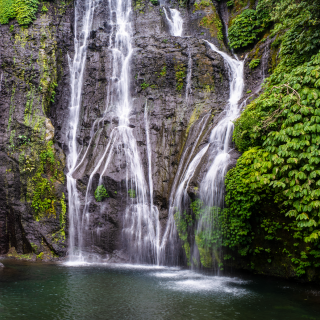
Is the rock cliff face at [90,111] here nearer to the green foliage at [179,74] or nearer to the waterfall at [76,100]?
the green foliage at [179,74]

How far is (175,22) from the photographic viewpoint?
17.6 metres

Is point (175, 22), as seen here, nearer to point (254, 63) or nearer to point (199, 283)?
point (254, 63)

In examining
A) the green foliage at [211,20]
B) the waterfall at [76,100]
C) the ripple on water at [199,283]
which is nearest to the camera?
the ripple on water at [199,283]

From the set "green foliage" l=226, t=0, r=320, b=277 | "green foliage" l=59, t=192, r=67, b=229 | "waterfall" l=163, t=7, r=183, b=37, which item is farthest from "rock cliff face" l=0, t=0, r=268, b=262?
"green foliage" l=226, t=0, r=320, b=277

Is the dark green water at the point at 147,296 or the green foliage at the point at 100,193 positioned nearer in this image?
the dark green water at the point at 147,296

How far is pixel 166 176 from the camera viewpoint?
38.3ft

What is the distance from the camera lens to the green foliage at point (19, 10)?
14906mm

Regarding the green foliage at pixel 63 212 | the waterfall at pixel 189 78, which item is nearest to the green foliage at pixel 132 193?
the green foliage at pixel 63 212

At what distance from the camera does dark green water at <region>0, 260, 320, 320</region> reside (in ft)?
18.7

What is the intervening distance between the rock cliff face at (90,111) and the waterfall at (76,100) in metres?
0.24

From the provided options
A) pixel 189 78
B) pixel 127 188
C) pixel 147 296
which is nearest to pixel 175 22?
pixel 189 78

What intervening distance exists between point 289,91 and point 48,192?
30.5 feet

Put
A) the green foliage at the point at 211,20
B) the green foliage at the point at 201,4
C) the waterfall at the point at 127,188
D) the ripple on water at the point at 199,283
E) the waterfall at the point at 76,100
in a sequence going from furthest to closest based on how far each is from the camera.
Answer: the green foliage at the point at 201,4 < the green foliage at the point at 211,20 < the waterfall at the point at 76,100 < the waterfall at the point at 127,188 < the ripple on water at the point at 199,283

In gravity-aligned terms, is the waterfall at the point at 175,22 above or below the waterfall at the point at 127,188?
above
